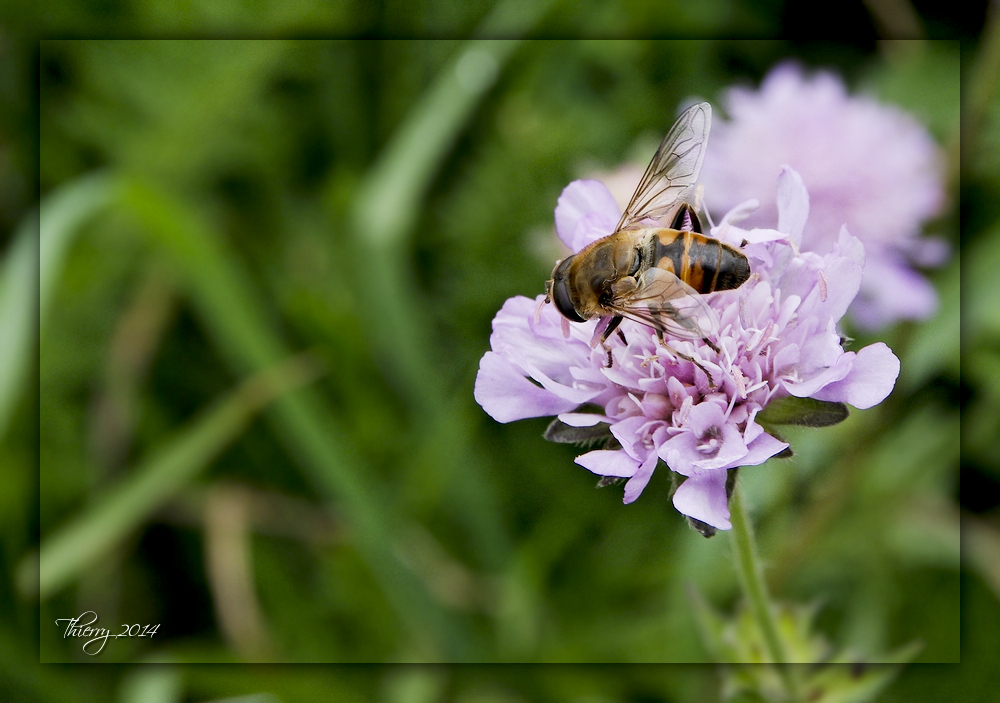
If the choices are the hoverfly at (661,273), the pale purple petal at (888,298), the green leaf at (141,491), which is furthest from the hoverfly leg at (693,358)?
the green leaf at (141,491)

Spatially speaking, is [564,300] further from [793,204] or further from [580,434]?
[793,204]

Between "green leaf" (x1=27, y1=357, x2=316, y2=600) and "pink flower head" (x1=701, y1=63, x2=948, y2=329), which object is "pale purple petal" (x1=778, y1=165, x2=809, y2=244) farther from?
"green leaf" (x1=27, y1=357, x2=316, y2=600)

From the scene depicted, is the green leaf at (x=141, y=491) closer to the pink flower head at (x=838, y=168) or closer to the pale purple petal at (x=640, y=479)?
the pink flower head at (x=838, y=168)

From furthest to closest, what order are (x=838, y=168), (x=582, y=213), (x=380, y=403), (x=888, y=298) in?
(x=380, y=403), (x=838, y=168), (x=888, y=298), (x=582, y=213)

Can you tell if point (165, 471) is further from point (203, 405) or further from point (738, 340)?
point (738, 340)

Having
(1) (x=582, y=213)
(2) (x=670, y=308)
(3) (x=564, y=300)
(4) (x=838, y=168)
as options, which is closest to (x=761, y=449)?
(2) (x=670, y=308)
